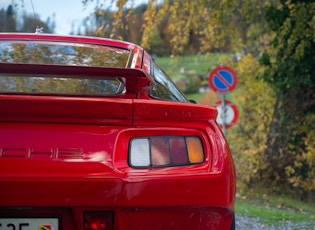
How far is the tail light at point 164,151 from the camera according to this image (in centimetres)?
332

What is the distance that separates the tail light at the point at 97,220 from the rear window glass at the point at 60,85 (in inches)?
27.3

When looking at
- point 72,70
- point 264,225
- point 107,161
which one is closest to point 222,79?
point 264,225

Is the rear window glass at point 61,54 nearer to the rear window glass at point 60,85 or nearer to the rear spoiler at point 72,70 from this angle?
the rear window glass at point 60,85

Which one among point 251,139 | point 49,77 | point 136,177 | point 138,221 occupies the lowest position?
point 251,139

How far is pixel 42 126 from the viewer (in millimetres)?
3309

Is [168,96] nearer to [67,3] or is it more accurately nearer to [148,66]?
[148,66]

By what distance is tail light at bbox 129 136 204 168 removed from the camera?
10.9ft

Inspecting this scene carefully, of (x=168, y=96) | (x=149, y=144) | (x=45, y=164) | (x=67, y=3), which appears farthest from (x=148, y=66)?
(x=67, y=3)

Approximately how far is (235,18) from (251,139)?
3.05 m

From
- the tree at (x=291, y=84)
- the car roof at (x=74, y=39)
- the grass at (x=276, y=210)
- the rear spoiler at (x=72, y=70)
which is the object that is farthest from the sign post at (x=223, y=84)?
the rear spoiler at (x=72, y=70)

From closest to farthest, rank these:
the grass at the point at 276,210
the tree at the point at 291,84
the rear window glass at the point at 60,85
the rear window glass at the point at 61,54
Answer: the rear window glass at the point at 60,85, the rear window glass at the point at 61,54, the grass at the point at 276,210, the tree at the point at 291,84

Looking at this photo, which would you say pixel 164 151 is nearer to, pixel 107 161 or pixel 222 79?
pixel 107 161

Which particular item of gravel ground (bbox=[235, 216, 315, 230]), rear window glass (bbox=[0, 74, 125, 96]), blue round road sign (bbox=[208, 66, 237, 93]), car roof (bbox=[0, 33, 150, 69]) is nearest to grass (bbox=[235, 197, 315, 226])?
gravel ground (bbox=[235, 216, 315, 230])

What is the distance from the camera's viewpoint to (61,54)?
4234 millimetres
